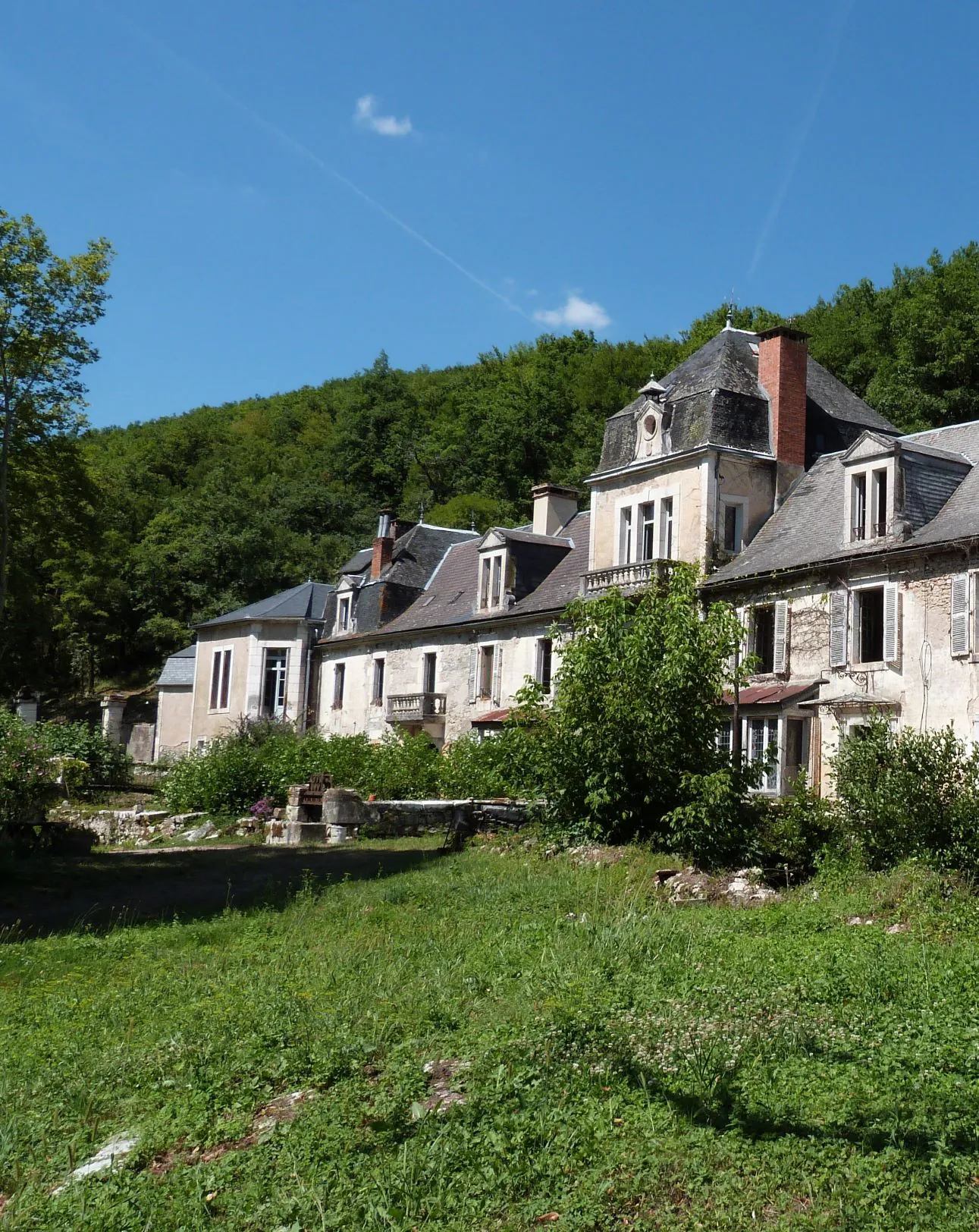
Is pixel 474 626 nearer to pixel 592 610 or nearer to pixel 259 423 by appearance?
pixel 592 610

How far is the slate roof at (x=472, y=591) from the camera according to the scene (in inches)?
1192

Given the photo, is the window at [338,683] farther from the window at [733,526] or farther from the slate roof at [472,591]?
the window at [733,526]

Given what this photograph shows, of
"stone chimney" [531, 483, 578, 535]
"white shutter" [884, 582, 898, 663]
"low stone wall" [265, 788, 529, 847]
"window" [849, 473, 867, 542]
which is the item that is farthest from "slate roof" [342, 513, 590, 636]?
"white shutter" [884, 582, 898, 663]

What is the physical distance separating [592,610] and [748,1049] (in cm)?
1102

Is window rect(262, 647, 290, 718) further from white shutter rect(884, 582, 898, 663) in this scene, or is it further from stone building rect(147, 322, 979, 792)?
white shutter rect(884, 582, 898, 663)

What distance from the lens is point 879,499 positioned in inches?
870

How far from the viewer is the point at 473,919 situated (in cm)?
1179

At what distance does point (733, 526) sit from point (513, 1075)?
67.5ft

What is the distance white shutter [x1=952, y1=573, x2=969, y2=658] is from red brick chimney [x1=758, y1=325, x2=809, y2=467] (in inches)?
285

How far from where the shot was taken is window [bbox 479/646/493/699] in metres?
32.0

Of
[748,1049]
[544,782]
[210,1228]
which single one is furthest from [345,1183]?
[544,782]

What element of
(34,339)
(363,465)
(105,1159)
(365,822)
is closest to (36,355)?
(34,339)

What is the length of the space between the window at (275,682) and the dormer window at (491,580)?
986 cm

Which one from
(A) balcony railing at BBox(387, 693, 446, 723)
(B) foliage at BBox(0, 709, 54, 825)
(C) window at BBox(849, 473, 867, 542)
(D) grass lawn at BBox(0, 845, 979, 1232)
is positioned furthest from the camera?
(A) balcony railing at BBox(387, 693, 446, 723)
